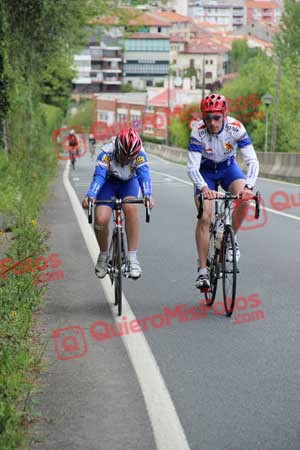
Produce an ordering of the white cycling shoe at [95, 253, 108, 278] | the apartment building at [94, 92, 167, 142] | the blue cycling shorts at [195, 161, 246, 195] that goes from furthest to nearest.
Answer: the apartment building at [94, 92, 167, 142]
the white cycling shoe at [95, 253, 108, 278]
the blue cycling shorts at [195, 161, 246, 195]

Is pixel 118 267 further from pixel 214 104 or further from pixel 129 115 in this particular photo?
pixel 129 115

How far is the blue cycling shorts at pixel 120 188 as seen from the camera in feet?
34.3

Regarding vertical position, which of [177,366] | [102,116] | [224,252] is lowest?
[102,116]

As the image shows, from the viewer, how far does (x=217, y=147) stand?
10.0m

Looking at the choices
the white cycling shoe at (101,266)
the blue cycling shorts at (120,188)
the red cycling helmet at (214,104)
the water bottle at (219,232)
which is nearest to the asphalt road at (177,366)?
the white cycling shoe at (101,266)

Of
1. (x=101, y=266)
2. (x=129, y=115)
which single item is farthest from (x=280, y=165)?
(x=129, y=115)

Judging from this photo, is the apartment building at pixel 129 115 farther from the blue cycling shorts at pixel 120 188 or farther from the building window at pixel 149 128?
the blue cycling shorts at pixel 120 188

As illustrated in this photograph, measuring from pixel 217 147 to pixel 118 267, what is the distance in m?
1.40

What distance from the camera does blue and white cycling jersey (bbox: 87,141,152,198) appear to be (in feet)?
33.1

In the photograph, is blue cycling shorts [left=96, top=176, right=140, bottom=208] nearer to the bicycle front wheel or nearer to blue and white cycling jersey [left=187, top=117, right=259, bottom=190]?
the bicycle front wheel

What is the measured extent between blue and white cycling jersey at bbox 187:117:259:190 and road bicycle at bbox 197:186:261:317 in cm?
24

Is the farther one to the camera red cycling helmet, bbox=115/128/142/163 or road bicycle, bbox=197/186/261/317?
red cycling helmet, bbox=115/128/142/163

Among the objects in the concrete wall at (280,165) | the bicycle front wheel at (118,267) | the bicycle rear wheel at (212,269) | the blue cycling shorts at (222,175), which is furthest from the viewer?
the concrete wall at (280,165)

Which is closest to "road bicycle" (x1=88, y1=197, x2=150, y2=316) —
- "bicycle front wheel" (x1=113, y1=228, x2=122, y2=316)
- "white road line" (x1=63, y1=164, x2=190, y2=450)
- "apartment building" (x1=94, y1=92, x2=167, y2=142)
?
"bicycle front wheel" (x1=113, y1=228, x2=122, y2=316)
